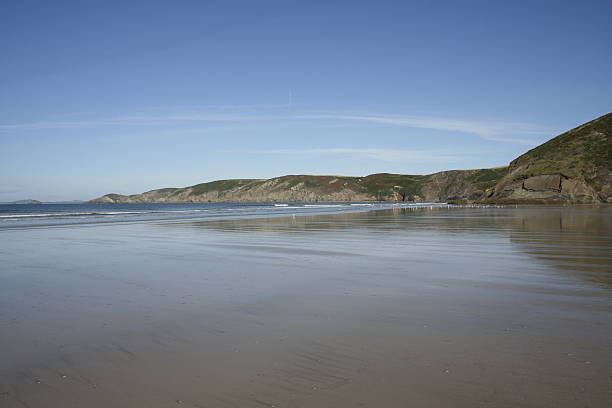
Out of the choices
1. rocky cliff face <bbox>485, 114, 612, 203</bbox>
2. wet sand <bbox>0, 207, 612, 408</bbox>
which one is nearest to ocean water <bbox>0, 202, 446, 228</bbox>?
rocky cliff face <bbox>485, 114, 612, 203</bbox>

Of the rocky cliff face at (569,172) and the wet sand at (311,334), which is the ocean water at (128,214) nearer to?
the rocky cliff face at (569,172)

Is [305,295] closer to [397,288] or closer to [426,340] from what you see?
[397,288]

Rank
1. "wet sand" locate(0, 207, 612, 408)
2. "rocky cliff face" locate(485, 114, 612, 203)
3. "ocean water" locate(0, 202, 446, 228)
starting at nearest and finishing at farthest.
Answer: "wet sand" locate(0, 207, 612, 408) < "ocean water" locate(0, 202, 446, 228) < "rocky cliff face" locate(485, 114, 612, 203)

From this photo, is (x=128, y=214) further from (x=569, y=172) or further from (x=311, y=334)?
(x=569, y=172)

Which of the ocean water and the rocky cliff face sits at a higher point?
the rocky cliff face

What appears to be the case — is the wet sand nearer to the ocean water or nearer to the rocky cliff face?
the ocean water

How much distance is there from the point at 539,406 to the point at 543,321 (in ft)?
7.30

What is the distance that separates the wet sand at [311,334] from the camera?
312 cm

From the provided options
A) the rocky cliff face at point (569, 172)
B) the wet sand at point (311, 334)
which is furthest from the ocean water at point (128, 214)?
the wet sand at point (311, 334)

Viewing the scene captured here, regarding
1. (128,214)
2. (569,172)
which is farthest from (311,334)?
(569,172)

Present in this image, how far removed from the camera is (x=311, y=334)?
4.46 m

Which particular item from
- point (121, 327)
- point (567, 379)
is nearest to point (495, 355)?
point (567, 379)

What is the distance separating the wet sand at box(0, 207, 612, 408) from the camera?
10.3 feet

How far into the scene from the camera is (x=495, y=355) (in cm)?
374
